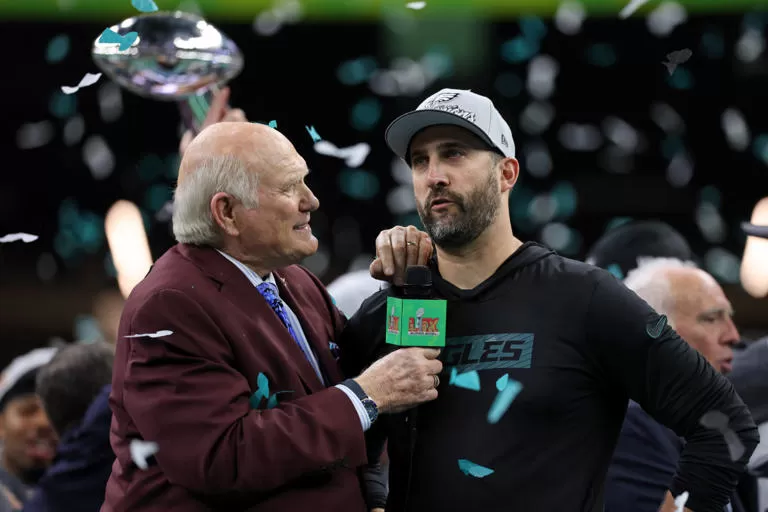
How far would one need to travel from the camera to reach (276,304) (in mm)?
2594

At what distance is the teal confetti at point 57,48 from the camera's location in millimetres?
8161

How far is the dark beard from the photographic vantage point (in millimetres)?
2688

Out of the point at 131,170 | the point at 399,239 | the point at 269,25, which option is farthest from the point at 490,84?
the point at 399,239

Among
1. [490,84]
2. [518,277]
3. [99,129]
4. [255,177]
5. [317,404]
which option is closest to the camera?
[317,404]

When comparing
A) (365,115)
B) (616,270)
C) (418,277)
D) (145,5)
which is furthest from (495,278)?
(365,115)

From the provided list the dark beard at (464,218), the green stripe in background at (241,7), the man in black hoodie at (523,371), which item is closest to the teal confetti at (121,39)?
the man in black hoodie at (523,371)

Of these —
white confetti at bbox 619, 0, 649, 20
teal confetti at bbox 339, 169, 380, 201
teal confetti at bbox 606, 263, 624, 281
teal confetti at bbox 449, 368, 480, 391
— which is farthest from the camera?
teal confetti at bbox 339, 169, 380, 201

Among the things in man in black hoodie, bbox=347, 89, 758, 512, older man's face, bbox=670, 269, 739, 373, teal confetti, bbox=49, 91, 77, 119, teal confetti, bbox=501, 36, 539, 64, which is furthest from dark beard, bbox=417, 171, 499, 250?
teal confetti, bbox=49, 91, 77, 119

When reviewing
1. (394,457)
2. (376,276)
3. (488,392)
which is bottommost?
(394,457)

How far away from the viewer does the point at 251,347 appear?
94.8 inches

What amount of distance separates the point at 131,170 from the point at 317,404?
20.7ft

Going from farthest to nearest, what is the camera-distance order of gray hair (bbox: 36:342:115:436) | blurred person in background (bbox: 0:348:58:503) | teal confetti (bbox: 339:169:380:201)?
teal confetti (bbox: 339:169:380:201) → blurred person in background (bbox: 0:348:58:503) → gray hair (bbox: 36:342:115:436)

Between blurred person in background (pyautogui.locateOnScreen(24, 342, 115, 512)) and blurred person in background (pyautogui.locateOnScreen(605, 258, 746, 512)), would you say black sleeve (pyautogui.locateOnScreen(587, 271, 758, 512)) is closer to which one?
blurred person in background (pyautogui.locateOnScreen(605, 258, 746, 512))

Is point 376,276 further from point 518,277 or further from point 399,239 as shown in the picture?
point 518,277
